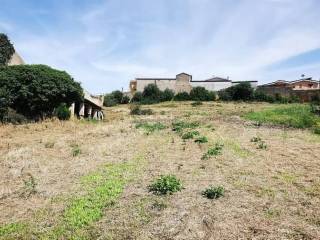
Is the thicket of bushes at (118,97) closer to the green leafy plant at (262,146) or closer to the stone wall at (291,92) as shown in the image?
the stone wall at (291,92)

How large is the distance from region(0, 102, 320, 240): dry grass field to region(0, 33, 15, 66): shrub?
14234 millimetres

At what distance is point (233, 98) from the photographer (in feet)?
193

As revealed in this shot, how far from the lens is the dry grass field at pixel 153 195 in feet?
23.6

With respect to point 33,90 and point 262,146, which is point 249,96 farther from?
point 262,146

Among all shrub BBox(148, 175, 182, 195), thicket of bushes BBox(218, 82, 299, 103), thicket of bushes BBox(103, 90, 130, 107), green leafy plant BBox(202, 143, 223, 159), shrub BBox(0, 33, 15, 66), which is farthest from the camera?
thicket of bushes BBox(103, 90, 130, 107)

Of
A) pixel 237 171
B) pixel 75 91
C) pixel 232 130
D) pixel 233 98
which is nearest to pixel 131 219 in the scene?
pixel 237 171

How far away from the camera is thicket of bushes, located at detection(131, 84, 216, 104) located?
196 ft

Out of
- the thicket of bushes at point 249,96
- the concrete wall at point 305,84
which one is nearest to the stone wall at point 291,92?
the thicket of bushes at point 249,96

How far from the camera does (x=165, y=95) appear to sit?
203 feet

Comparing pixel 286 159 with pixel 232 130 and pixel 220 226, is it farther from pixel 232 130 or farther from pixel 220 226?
pixel 232 130

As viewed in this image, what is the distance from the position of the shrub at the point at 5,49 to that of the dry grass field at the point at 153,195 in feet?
46.7

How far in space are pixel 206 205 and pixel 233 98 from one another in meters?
51.8

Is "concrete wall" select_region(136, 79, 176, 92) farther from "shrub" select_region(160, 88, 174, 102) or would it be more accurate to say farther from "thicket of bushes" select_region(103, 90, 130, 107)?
"shrub" select_region(160, 88, 174, 102)

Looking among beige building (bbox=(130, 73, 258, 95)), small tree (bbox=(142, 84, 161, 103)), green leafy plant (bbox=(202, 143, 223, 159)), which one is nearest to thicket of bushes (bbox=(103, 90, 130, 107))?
small tree (bbox=(142, 84, 161, 103))
